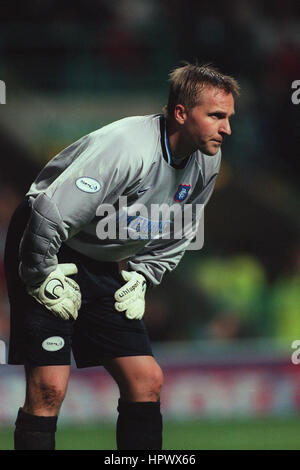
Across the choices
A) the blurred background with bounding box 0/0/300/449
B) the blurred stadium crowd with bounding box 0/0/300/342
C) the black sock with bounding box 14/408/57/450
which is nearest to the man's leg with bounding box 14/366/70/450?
the black sock with bounding box 14/408/57/450

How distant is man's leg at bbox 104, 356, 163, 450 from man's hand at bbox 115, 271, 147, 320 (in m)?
0.20

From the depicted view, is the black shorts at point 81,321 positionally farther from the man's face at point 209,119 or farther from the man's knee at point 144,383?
the man's face at point 209,119

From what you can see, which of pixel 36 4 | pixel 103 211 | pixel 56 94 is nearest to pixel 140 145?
pixel 103 211

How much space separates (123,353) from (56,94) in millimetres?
5305

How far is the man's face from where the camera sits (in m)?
3.62

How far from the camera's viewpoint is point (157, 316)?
7594 mm

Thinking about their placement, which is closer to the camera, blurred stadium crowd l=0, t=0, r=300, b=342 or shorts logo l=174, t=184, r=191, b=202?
shorts logo l=174, t=184, r=191, b=202

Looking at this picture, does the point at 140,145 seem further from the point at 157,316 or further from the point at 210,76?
the point at 157,316

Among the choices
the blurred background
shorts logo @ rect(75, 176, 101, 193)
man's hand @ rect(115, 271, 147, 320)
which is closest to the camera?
shorts logo @ rect(75, 176, 101, 193)

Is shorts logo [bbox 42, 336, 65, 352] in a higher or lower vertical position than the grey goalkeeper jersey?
lower
